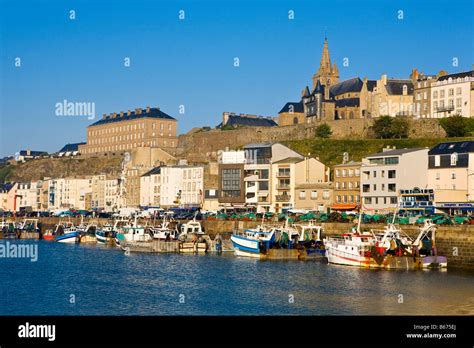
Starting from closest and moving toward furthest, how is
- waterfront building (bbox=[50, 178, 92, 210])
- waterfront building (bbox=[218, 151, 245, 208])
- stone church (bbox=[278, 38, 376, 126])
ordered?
waterfront building (bbox=[218, 151, 245, 208]) → stone church (bbox=[278, 38, 376, 126]) → waterfront building (bbox=[50, 178, 92, 210])

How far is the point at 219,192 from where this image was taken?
→ 88125 mm

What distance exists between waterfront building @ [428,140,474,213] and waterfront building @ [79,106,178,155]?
61.2 m

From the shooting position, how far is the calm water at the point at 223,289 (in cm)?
3366

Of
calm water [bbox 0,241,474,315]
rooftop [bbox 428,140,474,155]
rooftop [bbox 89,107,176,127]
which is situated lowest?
calm water [bbox 0,241,474,315]

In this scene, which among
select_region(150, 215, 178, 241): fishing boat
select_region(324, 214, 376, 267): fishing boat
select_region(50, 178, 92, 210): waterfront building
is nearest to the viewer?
select_region(324, 214, 376, 267): fishing boat

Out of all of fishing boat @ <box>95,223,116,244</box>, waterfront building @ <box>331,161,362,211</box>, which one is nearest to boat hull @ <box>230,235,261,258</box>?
waterfront building @ <box>331,161,362,211</box>

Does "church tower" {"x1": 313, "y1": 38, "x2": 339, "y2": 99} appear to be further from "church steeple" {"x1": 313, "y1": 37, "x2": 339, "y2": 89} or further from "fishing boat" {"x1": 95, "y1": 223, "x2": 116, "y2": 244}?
"fishing boat" {"x1": 95, "y1": 223, "x2": 116, "y2": 244}

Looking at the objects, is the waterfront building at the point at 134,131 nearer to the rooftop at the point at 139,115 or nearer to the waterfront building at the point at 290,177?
the rooftop at the point at 139,115

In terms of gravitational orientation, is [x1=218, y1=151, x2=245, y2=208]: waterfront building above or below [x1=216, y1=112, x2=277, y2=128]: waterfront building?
below

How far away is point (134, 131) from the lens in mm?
136125

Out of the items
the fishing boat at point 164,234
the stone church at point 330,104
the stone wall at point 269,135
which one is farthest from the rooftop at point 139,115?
the fishing boat at point 164,234

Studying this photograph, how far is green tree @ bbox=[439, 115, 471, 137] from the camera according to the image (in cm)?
8906

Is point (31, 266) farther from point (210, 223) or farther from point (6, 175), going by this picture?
point (6, 175)
